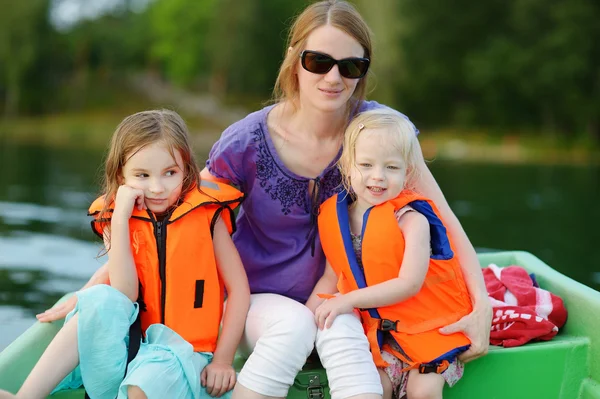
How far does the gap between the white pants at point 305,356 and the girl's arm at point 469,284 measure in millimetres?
264

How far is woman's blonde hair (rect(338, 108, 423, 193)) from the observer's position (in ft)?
6.89

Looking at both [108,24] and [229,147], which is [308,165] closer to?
[229,147]

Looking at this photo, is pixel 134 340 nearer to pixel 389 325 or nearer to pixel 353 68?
pixel 389 325

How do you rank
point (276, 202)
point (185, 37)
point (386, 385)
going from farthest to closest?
point (185, 37) < point (276, 202) < point (386, 385)

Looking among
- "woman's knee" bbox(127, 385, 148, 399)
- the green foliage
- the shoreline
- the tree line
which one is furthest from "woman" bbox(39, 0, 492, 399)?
→ the green foliage

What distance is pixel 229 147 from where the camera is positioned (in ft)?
7.79

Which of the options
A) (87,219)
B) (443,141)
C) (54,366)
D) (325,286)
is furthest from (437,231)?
(443,141)

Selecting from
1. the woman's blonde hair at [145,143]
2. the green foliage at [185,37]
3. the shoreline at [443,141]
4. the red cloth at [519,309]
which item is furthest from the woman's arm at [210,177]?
the green foliage at [185,37]

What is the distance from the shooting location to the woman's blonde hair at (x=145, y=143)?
2.10 metres

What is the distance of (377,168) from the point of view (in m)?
2.09

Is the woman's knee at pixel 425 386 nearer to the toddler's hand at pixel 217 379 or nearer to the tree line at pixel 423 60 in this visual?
the toddler's hand at pixel 217 379

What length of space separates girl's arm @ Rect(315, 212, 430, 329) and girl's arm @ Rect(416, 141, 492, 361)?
0.17 m

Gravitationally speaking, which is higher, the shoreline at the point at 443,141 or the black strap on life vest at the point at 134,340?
the black strap on life vest at the point at 134,340

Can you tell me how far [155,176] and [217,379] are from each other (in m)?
0.59
